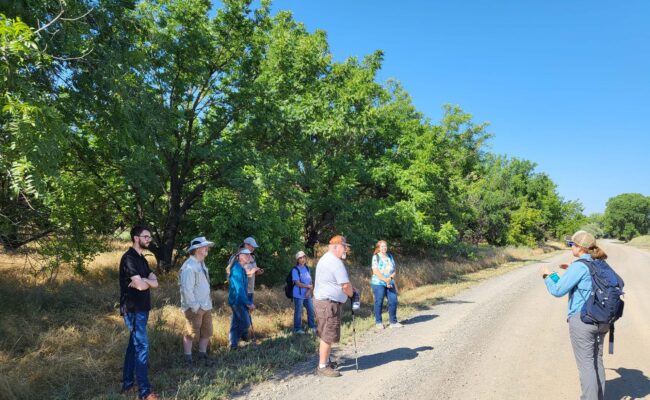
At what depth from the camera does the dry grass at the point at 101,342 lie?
5238mm

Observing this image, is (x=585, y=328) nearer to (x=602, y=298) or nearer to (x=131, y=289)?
(x=602, y=298)

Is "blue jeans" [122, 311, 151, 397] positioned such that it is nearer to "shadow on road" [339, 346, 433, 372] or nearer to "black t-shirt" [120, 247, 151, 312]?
"black t-shirt" [120, 247, 151, 312]

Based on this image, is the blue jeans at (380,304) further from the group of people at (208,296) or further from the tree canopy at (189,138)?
the tree canopy at (189,138)

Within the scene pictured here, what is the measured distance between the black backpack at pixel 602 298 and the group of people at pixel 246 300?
75mm

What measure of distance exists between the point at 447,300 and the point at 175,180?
29.0ft

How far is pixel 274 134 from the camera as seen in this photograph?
12.7 metres

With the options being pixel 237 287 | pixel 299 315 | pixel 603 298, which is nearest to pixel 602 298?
pixel 603 298

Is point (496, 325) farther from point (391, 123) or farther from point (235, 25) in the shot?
point (391, 123)

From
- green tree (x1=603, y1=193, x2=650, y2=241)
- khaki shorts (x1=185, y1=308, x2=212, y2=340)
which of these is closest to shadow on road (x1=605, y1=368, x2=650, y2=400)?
khaki shorts (x1=185, y1=308, x2=212, y2=340)

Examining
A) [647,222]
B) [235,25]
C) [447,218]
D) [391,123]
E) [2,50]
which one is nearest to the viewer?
[2,50]

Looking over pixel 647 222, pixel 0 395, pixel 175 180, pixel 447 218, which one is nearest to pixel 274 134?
pixel 175 180

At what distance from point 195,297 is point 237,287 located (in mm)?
1152

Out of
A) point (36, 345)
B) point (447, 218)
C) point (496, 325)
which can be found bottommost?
point (496, 325)

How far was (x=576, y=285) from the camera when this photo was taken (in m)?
4.55
